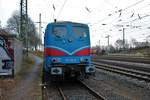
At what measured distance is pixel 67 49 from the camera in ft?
55.2

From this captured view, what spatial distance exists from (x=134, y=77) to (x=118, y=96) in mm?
7667

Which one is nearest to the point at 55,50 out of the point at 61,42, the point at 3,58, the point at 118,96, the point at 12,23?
the point at 61,42

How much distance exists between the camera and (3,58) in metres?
18.1

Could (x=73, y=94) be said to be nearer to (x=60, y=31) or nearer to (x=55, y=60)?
(x=55, y=60)

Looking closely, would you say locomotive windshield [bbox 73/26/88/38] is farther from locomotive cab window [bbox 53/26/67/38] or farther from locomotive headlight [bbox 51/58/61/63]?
locomotive headlight [bbox 51/58/61/63]

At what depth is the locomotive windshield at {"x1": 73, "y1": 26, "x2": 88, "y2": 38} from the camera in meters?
17.2

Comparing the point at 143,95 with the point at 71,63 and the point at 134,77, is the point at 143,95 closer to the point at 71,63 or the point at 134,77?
the point at 71,63

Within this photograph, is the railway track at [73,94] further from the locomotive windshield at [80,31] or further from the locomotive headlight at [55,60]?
the locomotive windshield at [80,31]

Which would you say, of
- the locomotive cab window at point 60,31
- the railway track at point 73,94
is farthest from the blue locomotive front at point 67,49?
the railway track at point 73,94

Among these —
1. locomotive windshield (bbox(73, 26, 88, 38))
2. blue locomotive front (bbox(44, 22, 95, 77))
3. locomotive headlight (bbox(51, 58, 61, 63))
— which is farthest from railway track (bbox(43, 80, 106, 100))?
locomotive windshield (bbox(73, 26, 88, 38))

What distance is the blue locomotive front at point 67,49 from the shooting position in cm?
1650

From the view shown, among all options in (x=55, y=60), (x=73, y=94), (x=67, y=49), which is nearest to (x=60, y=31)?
(x=67, y=49)

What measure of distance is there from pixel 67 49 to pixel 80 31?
50.2 inches

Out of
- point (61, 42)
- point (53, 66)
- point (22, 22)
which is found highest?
point (22, 22)
